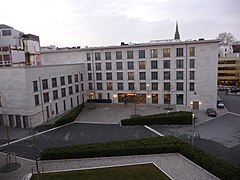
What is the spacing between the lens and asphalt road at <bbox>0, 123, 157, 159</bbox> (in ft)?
96.3

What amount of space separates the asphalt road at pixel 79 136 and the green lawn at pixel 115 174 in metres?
6.99

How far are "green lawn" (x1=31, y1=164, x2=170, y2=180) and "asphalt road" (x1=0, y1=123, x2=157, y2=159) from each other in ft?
22.9

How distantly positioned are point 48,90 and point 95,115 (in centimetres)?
1094

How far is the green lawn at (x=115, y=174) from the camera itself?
20619 mm

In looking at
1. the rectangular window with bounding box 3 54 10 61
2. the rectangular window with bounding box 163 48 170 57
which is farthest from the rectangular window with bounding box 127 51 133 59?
the rectangular window with bounding box 3 54 10 61

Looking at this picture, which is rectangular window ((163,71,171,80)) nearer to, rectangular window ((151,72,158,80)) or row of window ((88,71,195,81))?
row of window ((88,71,195,81))

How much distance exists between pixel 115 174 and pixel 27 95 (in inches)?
930

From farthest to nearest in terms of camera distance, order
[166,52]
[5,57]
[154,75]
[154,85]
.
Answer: [5,57] < [154,85] < [154,75] < [166,52]

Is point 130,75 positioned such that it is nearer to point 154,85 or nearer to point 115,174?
point 154,85

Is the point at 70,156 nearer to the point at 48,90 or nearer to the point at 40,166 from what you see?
the point at 40,166

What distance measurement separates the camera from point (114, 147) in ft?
83.0

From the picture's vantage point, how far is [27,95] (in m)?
37.2

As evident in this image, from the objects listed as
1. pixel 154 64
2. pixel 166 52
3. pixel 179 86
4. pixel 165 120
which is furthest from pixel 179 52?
pixel 165 120

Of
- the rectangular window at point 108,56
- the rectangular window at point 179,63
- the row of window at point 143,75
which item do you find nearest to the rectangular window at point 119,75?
the row of window at point 143,75
